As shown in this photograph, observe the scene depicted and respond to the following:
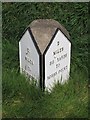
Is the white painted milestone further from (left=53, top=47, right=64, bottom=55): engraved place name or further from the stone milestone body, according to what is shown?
(left=53, top=47, right=64, bottom=55): engraved place name

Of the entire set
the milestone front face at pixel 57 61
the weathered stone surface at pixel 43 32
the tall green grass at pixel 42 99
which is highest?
the weathered stone surface at pixel 43 32

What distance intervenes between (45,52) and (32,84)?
1.20 feet

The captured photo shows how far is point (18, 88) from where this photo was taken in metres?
3.65

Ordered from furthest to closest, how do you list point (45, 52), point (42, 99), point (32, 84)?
point (32, 84) → point (42, 99) → point (45, 52)

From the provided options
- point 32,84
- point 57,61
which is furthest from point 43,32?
point 32,84

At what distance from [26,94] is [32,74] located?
7.2 inches

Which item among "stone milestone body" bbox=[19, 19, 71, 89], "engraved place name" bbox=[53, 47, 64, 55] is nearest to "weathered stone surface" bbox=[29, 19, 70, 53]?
"stone milestone body" bbox=[19, 19, 71, 89]

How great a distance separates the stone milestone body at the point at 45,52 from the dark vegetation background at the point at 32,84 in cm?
10

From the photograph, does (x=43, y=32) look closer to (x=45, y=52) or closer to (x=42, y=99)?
(x=45, y=52)

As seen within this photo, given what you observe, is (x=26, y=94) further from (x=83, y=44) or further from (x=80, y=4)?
(x=80, y=4)

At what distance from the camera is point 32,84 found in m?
3.63

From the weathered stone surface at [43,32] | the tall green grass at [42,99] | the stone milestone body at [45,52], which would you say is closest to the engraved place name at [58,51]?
the stone milestone body at [45,52]

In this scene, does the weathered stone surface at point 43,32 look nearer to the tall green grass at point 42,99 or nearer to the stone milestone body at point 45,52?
the stone milestone body at point 45,52

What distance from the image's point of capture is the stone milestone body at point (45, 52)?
136 inches
